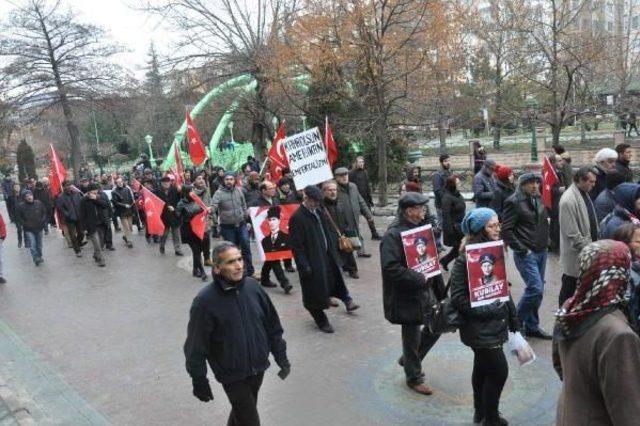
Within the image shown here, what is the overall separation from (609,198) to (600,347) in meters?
4.57

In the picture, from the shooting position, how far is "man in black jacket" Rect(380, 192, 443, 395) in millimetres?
4992

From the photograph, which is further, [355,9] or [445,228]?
[355,9]

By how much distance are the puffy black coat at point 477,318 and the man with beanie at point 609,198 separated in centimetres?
271

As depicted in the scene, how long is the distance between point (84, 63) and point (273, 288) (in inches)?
1116

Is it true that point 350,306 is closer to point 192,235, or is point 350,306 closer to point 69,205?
point 192,235

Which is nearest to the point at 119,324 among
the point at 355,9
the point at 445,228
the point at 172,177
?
the point at 445,228

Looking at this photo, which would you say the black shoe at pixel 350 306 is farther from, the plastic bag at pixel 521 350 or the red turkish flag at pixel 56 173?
the red turkish flag at pixel 56 173

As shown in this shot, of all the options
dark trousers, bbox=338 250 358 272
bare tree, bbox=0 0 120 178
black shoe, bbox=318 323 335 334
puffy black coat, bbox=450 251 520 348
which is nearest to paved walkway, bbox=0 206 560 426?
black shoe, bbox=318 323 335 334

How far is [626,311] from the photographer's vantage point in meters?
2.70

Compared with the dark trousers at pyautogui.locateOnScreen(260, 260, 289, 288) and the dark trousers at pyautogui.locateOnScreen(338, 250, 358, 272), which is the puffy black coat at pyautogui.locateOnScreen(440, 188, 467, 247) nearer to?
the dark trousers at pyautogui.locateOnScreen(338, 250, 358, 272)

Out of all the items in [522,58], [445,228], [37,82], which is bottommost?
[445,228]

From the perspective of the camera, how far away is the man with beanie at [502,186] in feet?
26.0

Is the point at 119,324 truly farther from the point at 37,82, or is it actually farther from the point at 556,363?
the point at 37,82

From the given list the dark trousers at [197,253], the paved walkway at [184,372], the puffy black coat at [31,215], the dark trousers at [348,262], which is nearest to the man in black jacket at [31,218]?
the puffy black coat at [31,215]
